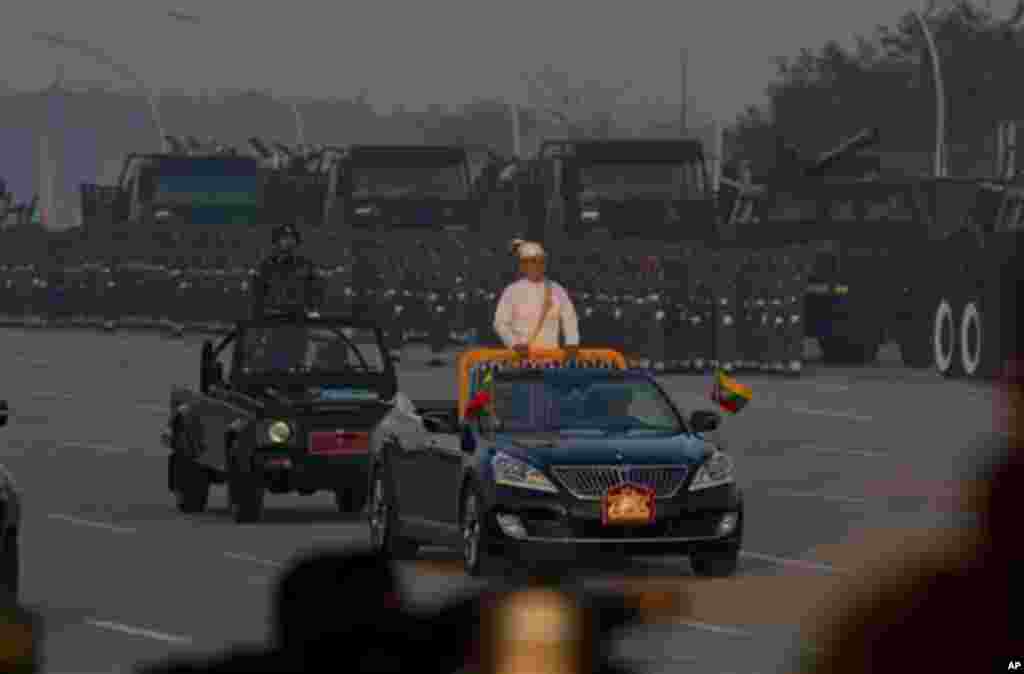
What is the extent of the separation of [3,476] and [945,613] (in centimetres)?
1168

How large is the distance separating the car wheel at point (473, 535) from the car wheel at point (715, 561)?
1.14 meters

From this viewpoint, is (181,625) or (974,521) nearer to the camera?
(974,521)

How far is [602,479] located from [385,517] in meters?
1.89

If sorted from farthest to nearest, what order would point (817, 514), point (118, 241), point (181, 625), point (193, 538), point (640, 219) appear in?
point (118, 241) → point (640, 219) → point (817, 514) → point (193, 538) → point (181, 625)

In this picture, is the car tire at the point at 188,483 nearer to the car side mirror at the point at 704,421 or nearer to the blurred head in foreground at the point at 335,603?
the car side mirror at the point at 704,421

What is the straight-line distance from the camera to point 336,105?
17725cm

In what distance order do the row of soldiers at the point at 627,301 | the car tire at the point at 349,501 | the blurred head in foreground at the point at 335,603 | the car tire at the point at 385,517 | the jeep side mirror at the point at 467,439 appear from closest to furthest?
the blurred head in foreground at the point at 335,603 → the jeep side mirror at the point at 467,439 → the car tire at the point at 385,517 → the car tire at the point at 349,501 → the row of soldiers at the point at 627,301

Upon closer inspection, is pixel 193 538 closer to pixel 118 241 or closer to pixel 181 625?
pixel 181 625

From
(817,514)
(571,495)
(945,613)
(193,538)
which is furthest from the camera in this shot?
(817,514)

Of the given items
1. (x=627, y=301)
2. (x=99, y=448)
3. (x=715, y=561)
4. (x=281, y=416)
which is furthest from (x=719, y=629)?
(x=627, y=301)

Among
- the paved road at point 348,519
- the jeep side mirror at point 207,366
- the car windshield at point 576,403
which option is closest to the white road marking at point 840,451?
the paved road at point 348,519

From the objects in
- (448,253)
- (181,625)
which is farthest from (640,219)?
(181,625)

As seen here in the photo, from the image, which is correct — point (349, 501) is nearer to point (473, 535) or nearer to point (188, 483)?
point (188, 483)

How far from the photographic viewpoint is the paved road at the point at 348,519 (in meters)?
14.8
